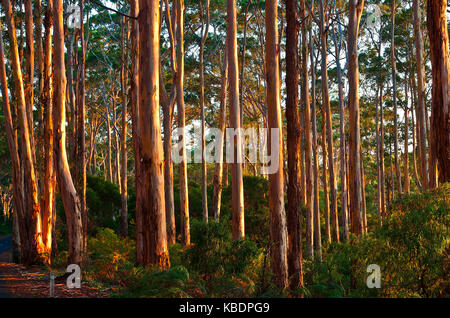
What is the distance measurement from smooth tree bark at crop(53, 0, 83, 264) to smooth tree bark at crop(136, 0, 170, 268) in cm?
306

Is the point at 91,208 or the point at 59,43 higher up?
the point at 59,43

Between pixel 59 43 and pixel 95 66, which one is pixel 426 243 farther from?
pixel 95 66

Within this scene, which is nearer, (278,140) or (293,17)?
(293,17)

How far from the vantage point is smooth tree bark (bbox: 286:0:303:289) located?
1011cm

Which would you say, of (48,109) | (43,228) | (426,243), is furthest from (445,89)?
(43,228)

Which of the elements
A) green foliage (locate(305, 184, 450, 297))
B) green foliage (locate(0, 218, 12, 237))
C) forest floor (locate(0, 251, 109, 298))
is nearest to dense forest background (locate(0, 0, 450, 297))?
green foliage (locate(305, 184, 450, 297))

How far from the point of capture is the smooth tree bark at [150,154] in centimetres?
855

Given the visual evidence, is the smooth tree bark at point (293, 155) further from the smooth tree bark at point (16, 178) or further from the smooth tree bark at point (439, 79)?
the smooth tree bark at point (16, 178)

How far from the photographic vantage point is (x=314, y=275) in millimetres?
11062

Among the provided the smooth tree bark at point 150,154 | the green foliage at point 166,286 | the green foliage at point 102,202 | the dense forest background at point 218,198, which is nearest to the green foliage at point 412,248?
the dense forest background at point 218,198

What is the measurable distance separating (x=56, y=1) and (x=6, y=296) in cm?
728

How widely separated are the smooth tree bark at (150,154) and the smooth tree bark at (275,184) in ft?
8.77

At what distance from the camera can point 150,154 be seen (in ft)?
28.1

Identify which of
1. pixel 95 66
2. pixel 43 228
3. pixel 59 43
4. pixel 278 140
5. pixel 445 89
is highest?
pixel 95 66
